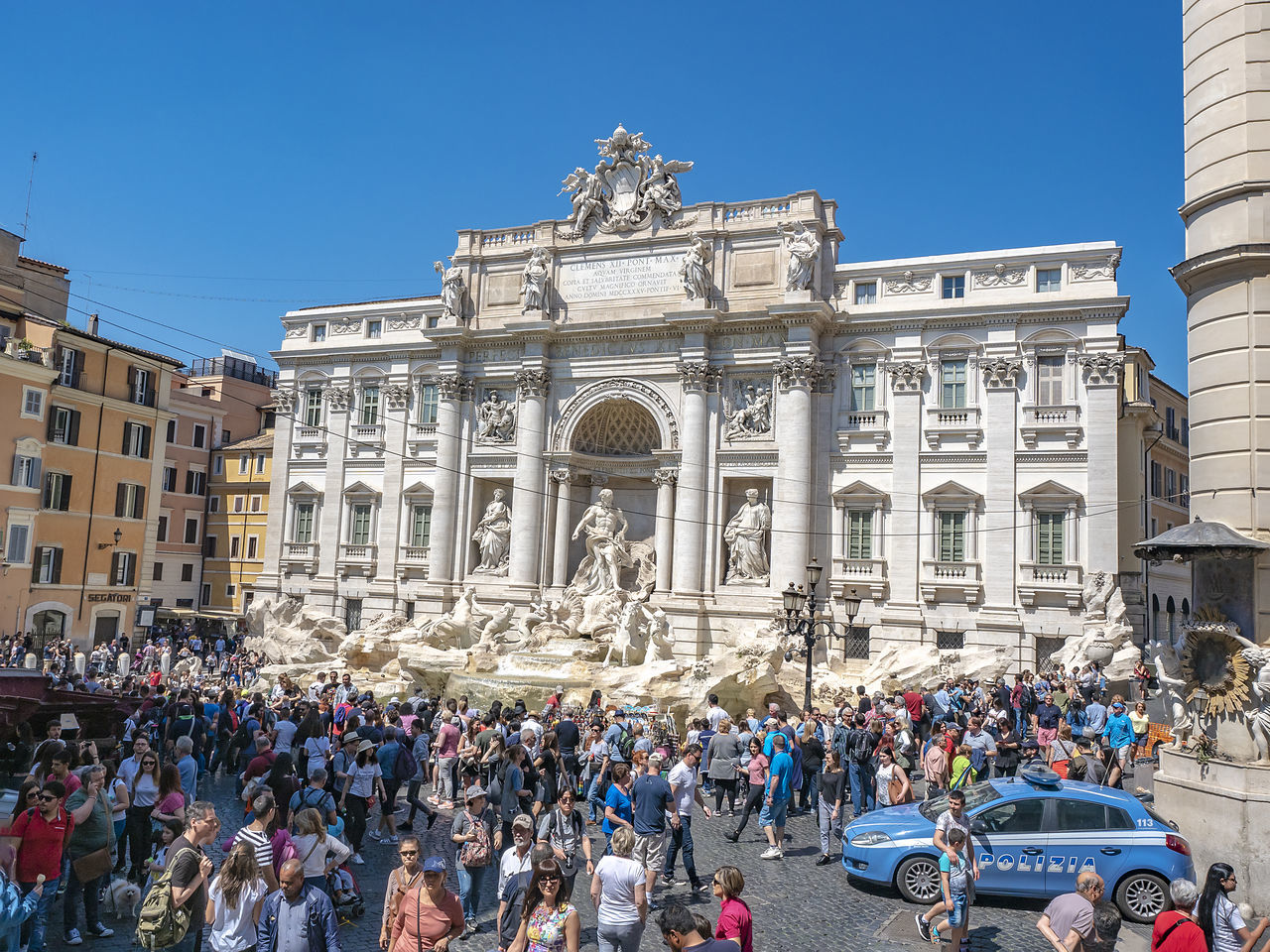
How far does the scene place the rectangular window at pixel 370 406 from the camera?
37594 mm

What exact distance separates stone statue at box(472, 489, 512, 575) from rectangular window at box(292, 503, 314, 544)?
7.94m

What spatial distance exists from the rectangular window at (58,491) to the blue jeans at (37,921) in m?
28.4

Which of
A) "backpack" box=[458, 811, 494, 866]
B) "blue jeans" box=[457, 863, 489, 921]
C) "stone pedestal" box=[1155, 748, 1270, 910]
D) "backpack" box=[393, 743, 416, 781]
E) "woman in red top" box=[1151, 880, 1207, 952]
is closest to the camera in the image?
"woman in red top" box=[1151, 880, 1207, 952]

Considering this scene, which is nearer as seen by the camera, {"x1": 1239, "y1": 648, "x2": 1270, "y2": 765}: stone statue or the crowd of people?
the crowd of people

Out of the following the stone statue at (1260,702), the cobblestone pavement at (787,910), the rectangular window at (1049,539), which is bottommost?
the cobblestone pavement at (787,910)

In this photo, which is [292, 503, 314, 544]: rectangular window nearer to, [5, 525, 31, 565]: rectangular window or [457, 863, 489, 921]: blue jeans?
[5, 525, 31, 565]: rectangular window

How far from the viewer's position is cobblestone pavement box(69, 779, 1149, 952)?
9641 millimetres

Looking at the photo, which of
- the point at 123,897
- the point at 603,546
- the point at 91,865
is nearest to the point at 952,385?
the point at 603,546

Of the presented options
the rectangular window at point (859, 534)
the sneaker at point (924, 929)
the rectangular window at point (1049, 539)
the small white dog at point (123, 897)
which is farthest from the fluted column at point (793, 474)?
the small white dog at point (123, 897)

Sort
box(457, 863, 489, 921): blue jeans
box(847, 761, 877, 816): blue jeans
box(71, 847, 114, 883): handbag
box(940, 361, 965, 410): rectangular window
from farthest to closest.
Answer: box(940, 361, 965, 410): rectangular window
box(847, 761, 877, 816): blue jeans
box(457, 863, 489, 921): blue jeans
box(71, 847, 114, 883): handbag

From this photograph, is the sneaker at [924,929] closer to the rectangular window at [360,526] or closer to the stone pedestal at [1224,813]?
the stone pedestal at [1224,813]

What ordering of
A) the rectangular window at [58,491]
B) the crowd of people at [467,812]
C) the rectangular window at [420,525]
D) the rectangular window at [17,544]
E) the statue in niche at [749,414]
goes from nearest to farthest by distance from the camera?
the crowd of people at [467,812], the rectangular window at [17,544], the statue in niche at [749,414], the rectangular window at [58,491], the rectangular window at [420,525]

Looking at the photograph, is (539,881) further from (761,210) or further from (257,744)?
(761,210)

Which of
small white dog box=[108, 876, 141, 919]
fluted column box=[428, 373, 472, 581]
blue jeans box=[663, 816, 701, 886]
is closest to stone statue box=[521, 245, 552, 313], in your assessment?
fluted column box=[428, 373, 472, 581]
